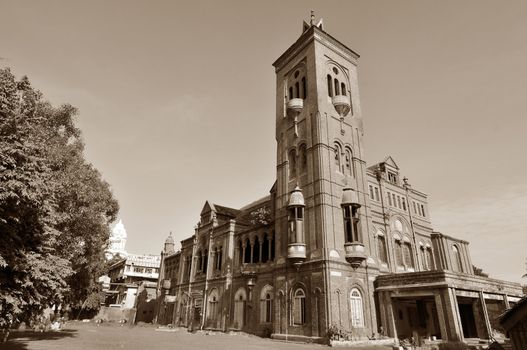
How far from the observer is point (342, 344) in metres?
21.5

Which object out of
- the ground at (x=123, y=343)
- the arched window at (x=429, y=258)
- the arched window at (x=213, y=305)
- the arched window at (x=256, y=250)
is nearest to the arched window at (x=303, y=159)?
the arched window at (x=256, y=250)

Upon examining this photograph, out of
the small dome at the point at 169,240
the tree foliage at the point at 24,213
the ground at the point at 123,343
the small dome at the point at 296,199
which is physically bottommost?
the ground at the point at 123,343

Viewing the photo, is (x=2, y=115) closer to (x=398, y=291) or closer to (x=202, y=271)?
(x=398, y=291)

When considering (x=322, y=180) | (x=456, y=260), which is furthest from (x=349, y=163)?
(x=456, y=260)

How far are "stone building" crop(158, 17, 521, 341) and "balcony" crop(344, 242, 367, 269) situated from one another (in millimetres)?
76

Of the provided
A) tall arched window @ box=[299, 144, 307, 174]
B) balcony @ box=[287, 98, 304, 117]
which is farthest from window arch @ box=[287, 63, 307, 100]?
tall arched window @ box=[299, 144, 307, 174]

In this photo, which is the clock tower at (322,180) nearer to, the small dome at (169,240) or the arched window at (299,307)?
the arched window at (299,307)

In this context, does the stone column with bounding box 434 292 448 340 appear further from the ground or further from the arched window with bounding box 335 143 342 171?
the arched window with bounding box 335 143 342 171

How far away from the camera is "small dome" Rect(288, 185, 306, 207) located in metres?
27.0

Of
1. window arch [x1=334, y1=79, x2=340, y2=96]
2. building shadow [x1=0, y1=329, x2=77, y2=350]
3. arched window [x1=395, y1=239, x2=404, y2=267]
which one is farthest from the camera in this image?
window arch [x1=334, y1=79, x2=340, y2=96]

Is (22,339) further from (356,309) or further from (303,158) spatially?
(303,158)

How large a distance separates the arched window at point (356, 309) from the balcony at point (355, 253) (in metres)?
1.99

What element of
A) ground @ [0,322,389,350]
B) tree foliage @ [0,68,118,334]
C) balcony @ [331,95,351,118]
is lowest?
ground @ [0,322,389,350]

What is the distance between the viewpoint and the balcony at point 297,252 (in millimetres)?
25547
